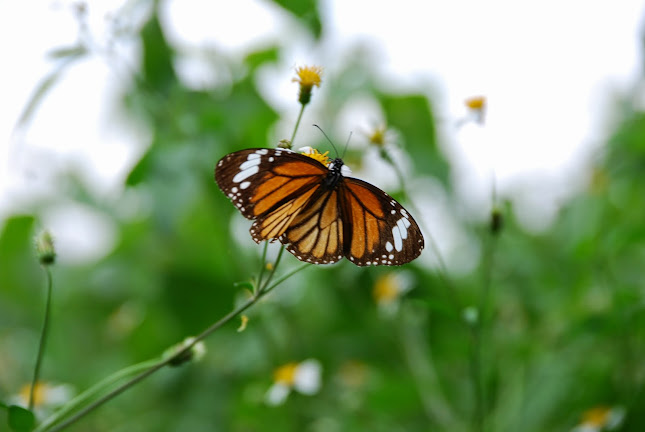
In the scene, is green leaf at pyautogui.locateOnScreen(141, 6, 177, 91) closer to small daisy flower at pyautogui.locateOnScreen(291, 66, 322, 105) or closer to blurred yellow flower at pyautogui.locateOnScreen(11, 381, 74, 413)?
small daisy flower at pyautogui.locateOnScreen(291, 66, 322, 105)

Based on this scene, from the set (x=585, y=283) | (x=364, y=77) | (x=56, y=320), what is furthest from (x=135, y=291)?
(x=585, y=283)

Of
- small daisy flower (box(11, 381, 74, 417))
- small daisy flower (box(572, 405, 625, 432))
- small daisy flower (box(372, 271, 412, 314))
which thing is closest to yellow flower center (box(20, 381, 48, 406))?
small daisy flower (box(11, 381, 74, 417))

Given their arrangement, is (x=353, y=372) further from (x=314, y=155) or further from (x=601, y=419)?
(x=314, y=155)

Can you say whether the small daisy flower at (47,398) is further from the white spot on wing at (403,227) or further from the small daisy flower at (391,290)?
the white spot on wing at (403,227)

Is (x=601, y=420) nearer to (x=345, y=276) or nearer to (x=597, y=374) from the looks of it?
(x=597, y=374)

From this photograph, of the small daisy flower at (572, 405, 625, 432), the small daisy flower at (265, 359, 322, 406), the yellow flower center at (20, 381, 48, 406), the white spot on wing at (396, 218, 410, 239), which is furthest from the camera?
the yellow flower center at (20, 381, 48, 406)

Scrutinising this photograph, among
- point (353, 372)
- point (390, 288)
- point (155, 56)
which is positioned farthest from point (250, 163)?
point (353, 372)
